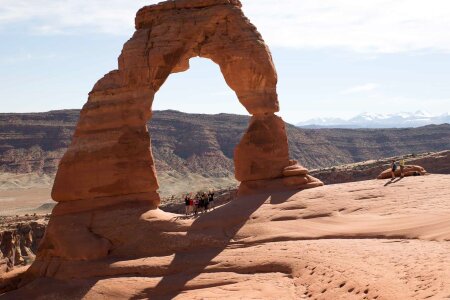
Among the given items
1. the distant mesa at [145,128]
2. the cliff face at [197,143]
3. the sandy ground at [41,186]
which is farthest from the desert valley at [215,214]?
the cliff face at [197,143]

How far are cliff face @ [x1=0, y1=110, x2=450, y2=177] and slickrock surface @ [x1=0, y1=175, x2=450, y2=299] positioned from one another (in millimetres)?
81145

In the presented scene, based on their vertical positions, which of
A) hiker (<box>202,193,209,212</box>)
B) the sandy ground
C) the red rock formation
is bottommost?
the sandy ground

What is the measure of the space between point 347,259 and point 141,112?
1055 centimetres

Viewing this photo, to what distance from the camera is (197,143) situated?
113 metres

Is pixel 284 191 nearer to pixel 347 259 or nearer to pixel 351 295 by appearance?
pixel 347 259

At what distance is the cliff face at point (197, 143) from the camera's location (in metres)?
108

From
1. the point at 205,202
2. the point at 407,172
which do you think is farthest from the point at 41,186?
the point at 407,172

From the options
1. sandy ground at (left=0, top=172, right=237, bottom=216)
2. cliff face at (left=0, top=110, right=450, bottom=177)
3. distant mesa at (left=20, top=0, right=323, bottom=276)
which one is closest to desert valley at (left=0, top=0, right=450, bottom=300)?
distant mesa at (left=20, top=0, right=323, bottom=276)

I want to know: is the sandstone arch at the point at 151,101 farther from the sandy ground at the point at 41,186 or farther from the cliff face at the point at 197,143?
the cliff face at the point at 197,143

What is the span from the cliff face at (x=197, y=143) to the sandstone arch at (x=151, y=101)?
78352 mm

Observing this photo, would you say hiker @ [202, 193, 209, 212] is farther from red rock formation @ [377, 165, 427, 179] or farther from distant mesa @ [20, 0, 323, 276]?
red rock formation @ [377, 165, 427, 179]

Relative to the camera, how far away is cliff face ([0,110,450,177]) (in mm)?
107500

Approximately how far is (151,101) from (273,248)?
811 cm

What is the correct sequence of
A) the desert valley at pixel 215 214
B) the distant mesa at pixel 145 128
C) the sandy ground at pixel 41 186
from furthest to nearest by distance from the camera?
1. the sandy ground at pixel 41 186
2. the distant mesa at pixel 145 128
3. the desert valley at pixel 215 214
